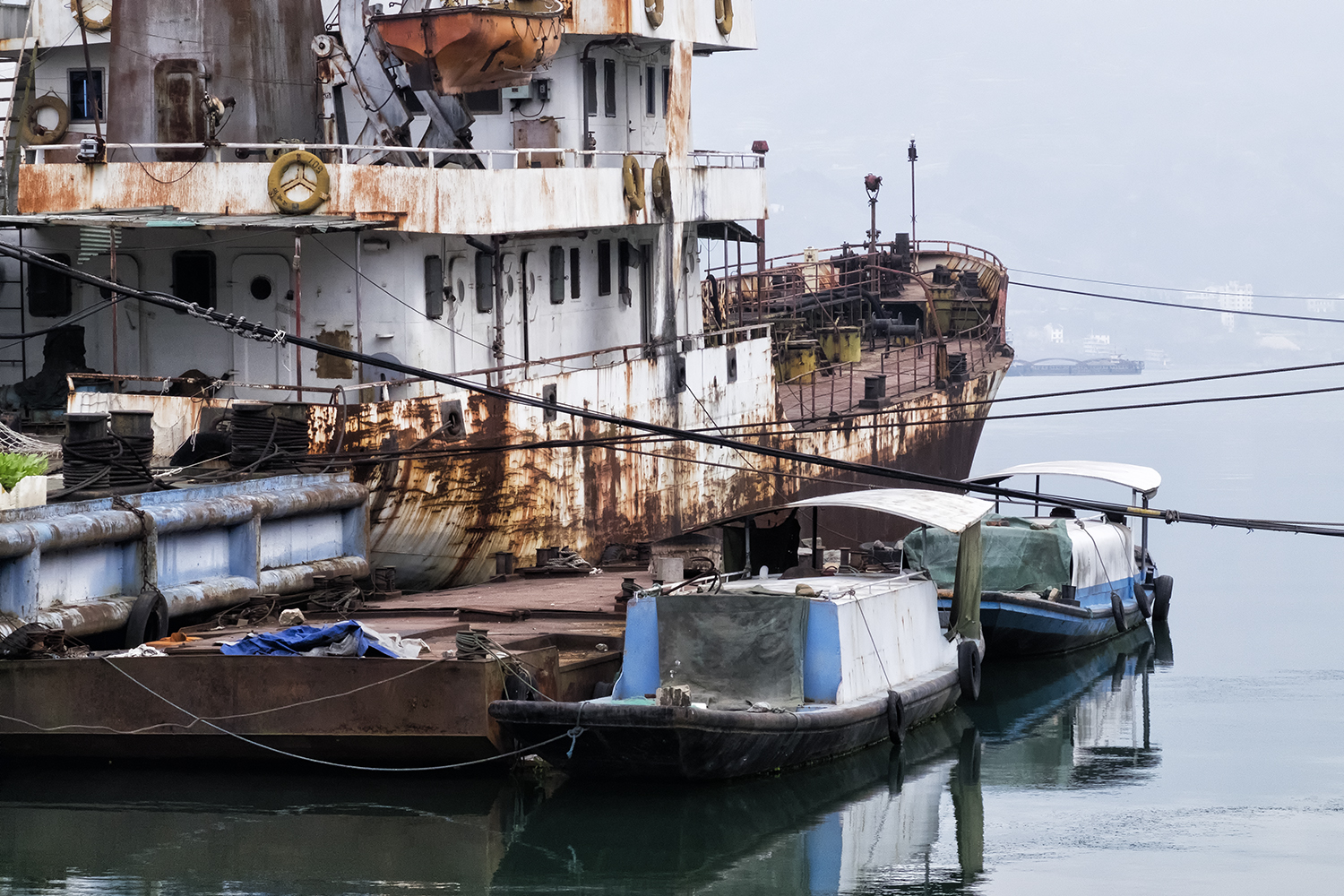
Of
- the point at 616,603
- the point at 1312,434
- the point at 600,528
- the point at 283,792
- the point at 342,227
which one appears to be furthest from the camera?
the point at 1312,434

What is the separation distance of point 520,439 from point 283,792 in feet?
25.5

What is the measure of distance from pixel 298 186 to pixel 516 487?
4.45 metres

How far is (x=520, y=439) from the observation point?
2248 centimetres

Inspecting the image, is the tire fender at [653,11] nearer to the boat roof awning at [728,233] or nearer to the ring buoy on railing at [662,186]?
the ring buoy on railing at [662,186]

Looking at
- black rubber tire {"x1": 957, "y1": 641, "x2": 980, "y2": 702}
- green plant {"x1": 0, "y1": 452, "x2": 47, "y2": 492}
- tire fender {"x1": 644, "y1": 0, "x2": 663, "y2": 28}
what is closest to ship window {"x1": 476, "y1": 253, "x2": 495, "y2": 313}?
tire fender {"x1": 644, "y1": 0, "x2": 663, "y2": 28}

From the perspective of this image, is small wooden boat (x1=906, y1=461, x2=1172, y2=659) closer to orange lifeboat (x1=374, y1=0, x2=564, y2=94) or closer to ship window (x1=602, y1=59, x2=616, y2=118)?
orange lifeboat (x1=374, y1=0, x2=564, y2=94)

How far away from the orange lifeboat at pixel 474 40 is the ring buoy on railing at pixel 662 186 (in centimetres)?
322

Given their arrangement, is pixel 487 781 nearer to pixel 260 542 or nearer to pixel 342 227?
pixel 260 542

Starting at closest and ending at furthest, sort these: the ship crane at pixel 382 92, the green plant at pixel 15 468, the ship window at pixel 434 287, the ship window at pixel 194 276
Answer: the green plant at pixel 15 468 < the ship window at pixel 194 276 < the ship window at pixel 434 287 < the ship crane at pixel 382 92

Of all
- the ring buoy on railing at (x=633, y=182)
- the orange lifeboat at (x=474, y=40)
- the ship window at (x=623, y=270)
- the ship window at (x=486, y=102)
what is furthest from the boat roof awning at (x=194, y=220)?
the ship window at (x=623, y=270)

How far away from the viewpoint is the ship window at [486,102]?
1024 inches

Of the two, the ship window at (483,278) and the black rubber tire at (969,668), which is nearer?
the black rubber tire at (969,668)

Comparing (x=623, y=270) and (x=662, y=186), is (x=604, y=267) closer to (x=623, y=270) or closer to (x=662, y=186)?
(x=623, y=270)

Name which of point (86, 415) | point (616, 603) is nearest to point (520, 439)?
point (616, 603)
